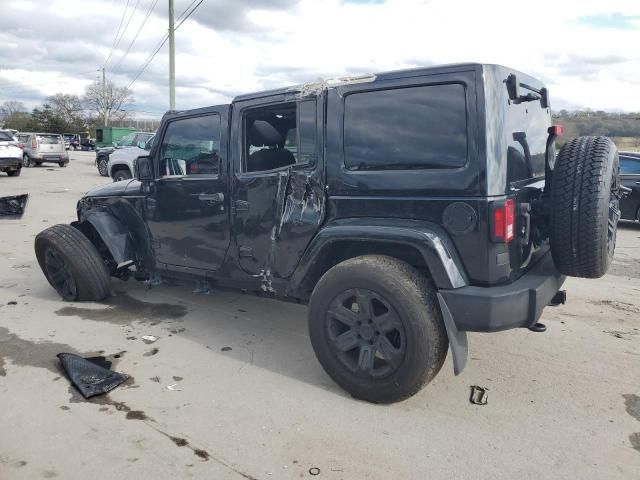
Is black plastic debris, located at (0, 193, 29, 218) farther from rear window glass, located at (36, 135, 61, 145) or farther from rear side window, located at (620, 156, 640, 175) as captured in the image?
rear window glass, located at (36, 135, 61, 145)

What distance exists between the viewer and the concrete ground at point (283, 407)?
2.63 meters

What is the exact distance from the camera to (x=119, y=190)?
16.4 ft

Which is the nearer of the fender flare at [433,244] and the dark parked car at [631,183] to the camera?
the fender flare at [433,244]

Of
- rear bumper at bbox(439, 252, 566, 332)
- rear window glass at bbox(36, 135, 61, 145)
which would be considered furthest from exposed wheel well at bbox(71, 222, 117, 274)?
rear window glass at bbox(36, 135, 61, 145)

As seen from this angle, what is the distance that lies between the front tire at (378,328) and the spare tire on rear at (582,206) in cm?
84

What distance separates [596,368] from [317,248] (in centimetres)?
223

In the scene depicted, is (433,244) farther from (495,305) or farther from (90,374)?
(90,374)

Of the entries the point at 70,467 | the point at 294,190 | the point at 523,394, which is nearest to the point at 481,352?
the point at 523,394

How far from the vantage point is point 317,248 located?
3.38 m

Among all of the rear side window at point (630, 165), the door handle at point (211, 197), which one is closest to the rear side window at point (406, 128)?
the door handle at point (211, 197)

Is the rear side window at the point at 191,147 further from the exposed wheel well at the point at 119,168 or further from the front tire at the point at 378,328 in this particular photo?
the exposed wheel well at the point at 119,168

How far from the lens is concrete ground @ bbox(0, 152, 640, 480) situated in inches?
104

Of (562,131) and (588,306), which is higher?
(562,131)

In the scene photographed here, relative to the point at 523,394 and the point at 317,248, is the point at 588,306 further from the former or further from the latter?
the point at 317,248
